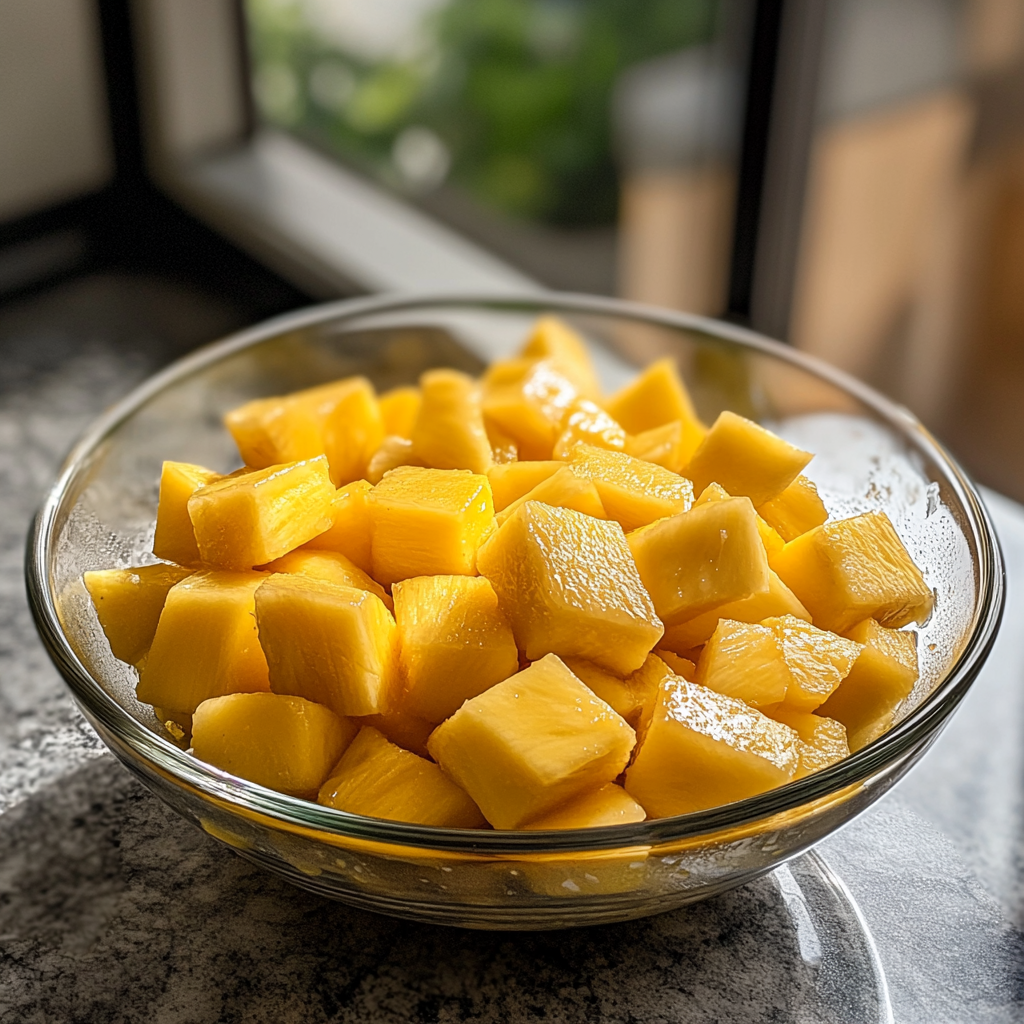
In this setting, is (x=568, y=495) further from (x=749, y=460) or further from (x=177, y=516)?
(x=177, y=516)

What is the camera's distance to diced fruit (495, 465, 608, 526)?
2.51 feet

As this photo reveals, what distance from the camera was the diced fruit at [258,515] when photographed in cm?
75

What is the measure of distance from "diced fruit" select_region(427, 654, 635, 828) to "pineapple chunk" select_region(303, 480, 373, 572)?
195 millimetres

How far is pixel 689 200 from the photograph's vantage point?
1.70m

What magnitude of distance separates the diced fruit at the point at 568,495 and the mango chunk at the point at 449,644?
75 millimetres

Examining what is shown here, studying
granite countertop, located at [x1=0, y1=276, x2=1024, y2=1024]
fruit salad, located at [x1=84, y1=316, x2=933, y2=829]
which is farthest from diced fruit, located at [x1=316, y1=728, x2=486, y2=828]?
granite countertop, located at [x1=0, y1=276, x2=1024, y2=1024]

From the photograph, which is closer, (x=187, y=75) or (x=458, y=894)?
(x=458, y=894)

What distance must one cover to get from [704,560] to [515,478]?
0.17m

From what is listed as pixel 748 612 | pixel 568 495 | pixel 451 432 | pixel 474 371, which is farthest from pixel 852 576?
pixel 474 371

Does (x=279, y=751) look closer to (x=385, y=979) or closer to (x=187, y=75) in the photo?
(x=385, y=979)

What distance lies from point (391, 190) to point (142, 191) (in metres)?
0.37

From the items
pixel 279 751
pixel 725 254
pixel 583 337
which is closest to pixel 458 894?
pixel 279 751

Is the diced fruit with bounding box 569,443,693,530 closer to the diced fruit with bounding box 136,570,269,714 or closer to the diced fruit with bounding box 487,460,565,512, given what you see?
the diced fruit with bounding box 487,460,565,512

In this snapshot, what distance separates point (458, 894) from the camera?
63 centimetres
